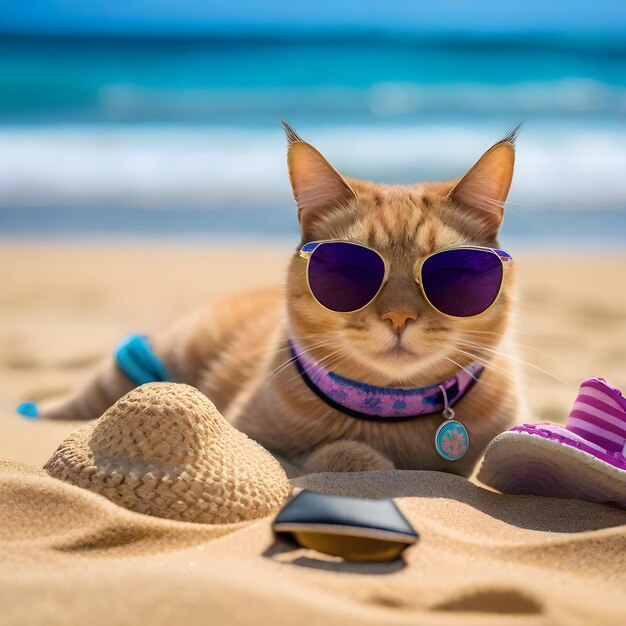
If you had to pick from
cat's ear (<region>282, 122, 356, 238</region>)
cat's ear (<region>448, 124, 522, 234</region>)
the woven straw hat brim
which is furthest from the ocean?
the woven straw hat brim

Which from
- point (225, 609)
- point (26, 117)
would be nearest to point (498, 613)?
point (225, 609)

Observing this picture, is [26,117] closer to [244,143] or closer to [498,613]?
[244,143]

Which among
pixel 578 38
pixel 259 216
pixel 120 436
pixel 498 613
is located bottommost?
pixel 498 613

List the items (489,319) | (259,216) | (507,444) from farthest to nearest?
(259,216) → (489,319) → (507,444)

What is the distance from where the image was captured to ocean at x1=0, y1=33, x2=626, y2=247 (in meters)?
7.45

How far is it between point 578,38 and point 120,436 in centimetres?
1541

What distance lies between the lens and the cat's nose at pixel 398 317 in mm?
2141

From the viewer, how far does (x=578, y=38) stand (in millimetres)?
15367

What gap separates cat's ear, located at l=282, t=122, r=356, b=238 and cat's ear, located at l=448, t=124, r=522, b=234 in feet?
1.04

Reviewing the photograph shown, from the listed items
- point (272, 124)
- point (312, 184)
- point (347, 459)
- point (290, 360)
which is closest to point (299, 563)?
point (347, 459)

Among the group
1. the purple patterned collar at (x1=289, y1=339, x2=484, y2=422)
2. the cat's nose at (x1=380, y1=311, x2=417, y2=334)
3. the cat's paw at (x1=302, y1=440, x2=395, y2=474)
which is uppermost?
the cat's nose at (x1=380, y1=311, x2=417, y2=334)

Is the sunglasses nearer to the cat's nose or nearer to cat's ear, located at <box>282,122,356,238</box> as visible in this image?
the cat's nose

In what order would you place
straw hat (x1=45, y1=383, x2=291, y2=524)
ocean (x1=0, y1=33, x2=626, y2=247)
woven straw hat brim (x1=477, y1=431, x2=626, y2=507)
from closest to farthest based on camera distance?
straw hat (x1=45, y1=383, x2=291, y2=524) → woven straw hat brim (x1=477, y1=431, x2=626, y2=507) → ocean (x1=0, y1=33, x2=626, y2=247)

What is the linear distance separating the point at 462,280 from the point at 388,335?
0.24m
